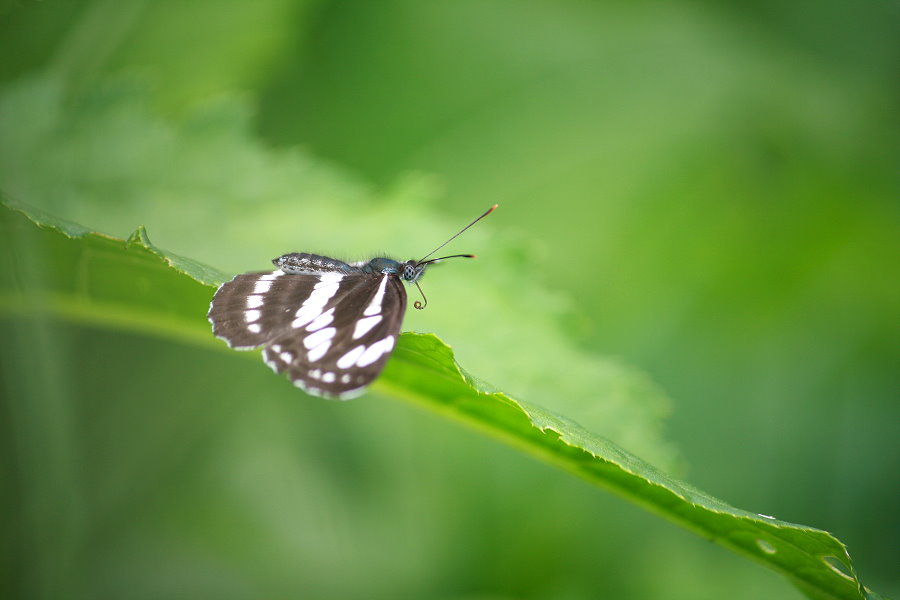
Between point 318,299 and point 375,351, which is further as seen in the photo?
point 318,299

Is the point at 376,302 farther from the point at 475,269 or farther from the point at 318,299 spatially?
the point at 475,269

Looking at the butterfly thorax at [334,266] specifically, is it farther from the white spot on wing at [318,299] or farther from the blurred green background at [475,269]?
the blurred green background at [475,269]

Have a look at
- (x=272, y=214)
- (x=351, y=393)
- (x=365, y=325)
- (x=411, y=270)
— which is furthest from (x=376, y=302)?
(x=272, y=214)

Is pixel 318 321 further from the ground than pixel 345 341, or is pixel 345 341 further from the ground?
pixel 318 321

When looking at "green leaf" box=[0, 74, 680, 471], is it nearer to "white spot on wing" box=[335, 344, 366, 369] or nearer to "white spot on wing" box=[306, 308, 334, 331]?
"white spot on wing" box=[306, 308, 334, 331]

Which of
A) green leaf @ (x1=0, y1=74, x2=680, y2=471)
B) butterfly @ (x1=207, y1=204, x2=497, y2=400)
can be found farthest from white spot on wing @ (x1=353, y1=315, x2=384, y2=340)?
green leaf @ (x1=0, y1=74, x2=680, y2=471)

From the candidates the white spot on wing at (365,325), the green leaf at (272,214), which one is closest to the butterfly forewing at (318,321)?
the white spot on wing at (365,325)
